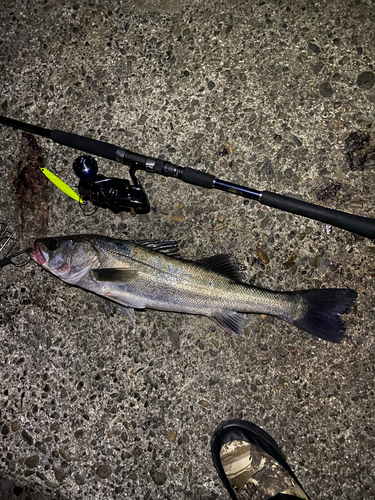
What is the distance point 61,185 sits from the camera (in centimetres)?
313

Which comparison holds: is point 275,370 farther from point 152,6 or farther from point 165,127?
point 152,6

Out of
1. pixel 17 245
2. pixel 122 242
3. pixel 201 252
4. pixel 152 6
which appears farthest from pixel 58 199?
pixel 152 6

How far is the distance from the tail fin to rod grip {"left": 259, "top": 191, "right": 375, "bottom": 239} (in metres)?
0.46

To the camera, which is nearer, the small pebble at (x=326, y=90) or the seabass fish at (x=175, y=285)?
the seabass fish at (x=175, y=285)

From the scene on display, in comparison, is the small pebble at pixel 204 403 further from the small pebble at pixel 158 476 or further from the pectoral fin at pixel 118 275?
the pectoral fin at pixel 118 275

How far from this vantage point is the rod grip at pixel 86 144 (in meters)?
2.91

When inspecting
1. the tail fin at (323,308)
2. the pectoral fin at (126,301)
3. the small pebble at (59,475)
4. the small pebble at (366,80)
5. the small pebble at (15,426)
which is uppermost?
the small pebble at (366,80)

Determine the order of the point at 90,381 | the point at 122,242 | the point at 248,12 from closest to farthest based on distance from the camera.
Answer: the point at 122,242, the point at 90,381, the point at 248,12

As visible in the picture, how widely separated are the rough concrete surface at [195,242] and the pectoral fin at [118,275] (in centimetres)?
43

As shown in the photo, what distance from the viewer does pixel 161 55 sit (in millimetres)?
3264

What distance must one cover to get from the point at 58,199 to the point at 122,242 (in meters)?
0.85

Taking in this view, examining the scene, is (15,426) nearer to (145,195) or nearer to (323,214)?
(145,195)

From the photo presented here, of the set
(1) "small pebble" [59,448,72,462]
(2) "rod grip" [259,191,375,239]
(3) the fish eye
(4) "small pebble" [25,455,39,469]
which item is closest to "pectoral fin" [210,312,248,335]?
(2) "rod grip" [259,191,375,239]

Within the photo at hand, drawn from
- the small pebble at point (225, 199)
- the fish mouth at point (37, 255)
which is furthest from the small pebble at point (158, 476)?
the small pebble at point (225, 199)
